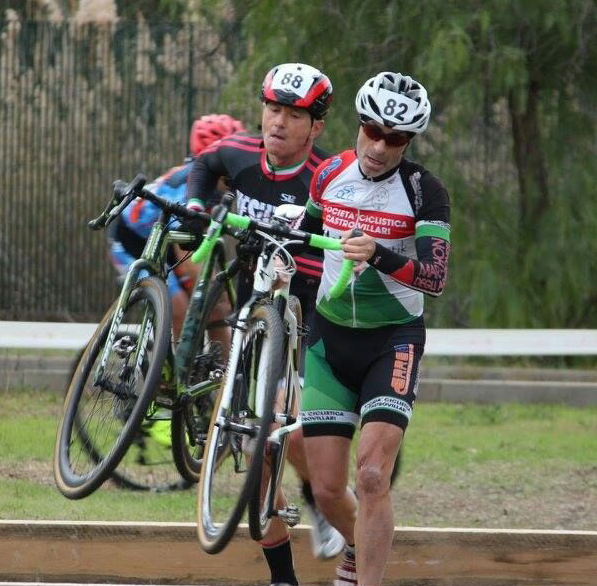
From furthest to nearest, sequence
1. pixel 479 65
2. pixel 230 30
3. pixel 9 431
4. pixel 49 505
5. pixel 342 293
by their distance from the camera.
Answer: pixel 230 30 → pixel 479 65 → pixel 9 431 → pixel 49 505 → pixel 342 293

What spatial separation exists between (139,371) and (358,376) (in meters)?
0.97

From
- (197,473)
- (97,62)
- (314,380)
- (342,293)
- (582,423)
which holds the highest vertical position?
(342,293)

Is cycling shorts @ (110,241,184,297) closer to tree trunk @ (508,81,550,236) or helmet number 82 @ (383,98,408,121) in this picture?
helmet number 82 @ (383,98,408,121)

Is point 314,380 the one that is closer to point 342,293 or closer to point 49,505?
point 342,293

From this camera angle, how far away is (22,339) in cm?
1138

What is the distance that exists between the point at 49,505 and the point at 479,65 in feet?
20.0

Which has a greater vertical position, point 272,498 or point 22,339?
point 272,498

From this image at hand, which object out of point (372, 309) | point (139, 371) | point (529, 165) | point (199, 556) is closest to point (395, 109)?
point (372, 309)

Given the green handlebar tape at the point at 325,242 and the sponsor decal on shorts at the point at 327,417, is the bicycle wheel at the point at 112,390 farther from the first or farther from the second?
the green handlebar tape at the point at 325,242

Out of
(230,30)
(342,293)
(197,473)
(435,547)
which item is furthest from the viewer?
(230,30)

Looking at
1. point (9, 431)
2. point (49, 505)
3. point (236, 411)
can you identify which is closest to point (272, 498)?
point (236, 411)

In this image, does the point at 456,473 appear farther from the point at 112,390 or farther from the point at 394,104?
the point at 394,104

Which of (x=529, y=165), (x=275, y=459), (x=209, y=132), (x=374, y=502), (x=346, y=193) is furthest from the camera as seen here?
(x=529, y=165)

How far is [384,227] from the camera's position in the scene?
5961mm
